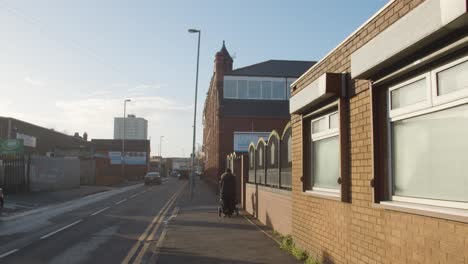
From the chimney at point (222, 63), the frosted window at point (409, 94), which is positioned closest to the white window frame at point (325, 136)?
the frosted window at point (409, 94)

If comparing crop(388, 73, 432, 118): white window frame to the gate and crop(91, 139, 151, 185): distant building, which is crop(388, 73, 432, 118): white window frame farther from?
crop(91, 139, 151, 185): distant building

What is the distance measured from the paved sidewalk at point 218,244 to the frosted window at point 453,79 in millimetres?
5010

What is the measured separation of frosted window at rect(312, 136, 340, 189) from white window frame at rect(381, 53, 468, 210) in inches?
78.7

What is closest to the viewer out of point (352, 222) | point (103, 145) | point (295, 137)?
point (352, 222)

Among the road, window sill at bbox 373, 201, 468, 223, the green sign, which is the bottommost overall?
the road

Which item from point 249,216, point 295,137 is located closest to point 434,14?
point 295,137

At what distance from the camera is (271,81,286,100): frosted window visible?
54.8 metres

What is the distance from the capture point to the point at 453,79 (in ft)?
15.2

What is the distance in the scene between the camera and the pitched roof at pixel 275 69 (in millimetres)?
55219

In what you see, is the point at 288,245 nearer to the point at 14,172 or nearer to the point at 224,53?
the point at 14,172

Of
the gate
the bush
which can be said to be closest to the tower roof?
the gate

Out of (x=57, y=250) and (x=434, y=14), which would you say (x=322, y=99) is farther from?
(x=57, y=250)

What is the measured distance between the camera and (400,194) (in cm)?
571

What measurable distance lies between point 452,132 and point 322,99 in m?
3.73
